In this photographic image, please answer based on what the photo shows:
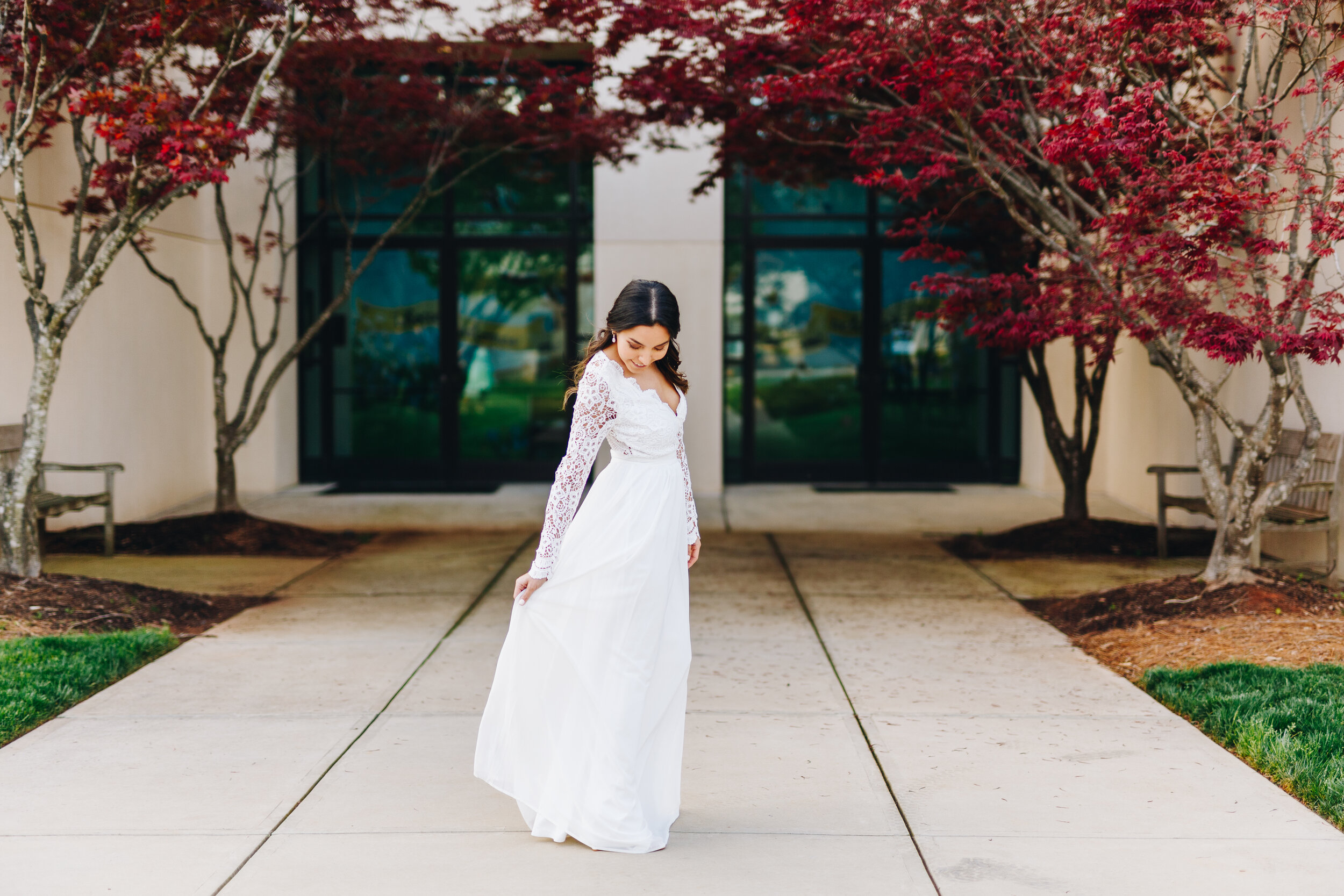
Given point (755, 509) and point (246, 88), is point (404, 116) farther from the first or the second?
point (755, 509)

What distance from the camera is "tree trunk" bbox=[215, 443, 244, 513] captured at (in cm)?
1064

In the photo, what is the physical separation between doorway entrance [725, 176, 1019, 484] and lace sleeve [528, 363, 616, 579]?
10969 mm

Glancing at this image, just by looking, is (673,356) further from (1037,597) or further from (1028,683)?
(1037,597)

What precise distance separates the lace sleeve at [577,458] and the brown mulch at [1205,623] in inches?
132

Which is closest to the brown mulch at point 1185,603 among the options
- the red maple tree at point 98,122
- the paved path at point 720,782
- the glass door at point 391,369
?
the paved path at point 720,782

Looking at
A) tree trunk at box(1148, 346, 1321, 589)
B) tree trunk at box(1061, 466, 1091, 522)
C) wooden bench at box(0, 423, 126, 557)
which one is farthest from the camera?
tree trunk at box(1061, 466, 1091, 522)

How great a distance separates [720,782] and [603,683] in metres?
0.88

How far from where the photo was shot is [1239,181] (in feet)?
20.7

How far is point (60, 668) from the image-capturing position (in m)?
5.81

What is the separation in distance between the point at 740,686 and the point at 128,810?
2717mm

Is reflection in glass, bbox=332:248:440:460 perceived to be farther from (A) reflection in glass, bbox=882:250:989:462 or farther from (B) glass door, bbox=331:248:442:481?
(A) reflection in glass, bbox=882:250:989:462

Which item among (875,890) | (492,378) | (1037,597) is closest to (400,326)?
(492,378)

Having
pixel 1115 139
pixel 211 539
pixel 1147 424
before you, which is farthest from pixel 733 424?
pixel 1115 139

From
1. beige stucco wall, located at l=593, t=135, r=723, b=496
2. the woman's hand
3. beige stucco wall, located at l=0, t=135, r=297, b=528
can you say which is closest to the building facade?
beige stucco wall, located at l=593, t=135, r=723, b=496
